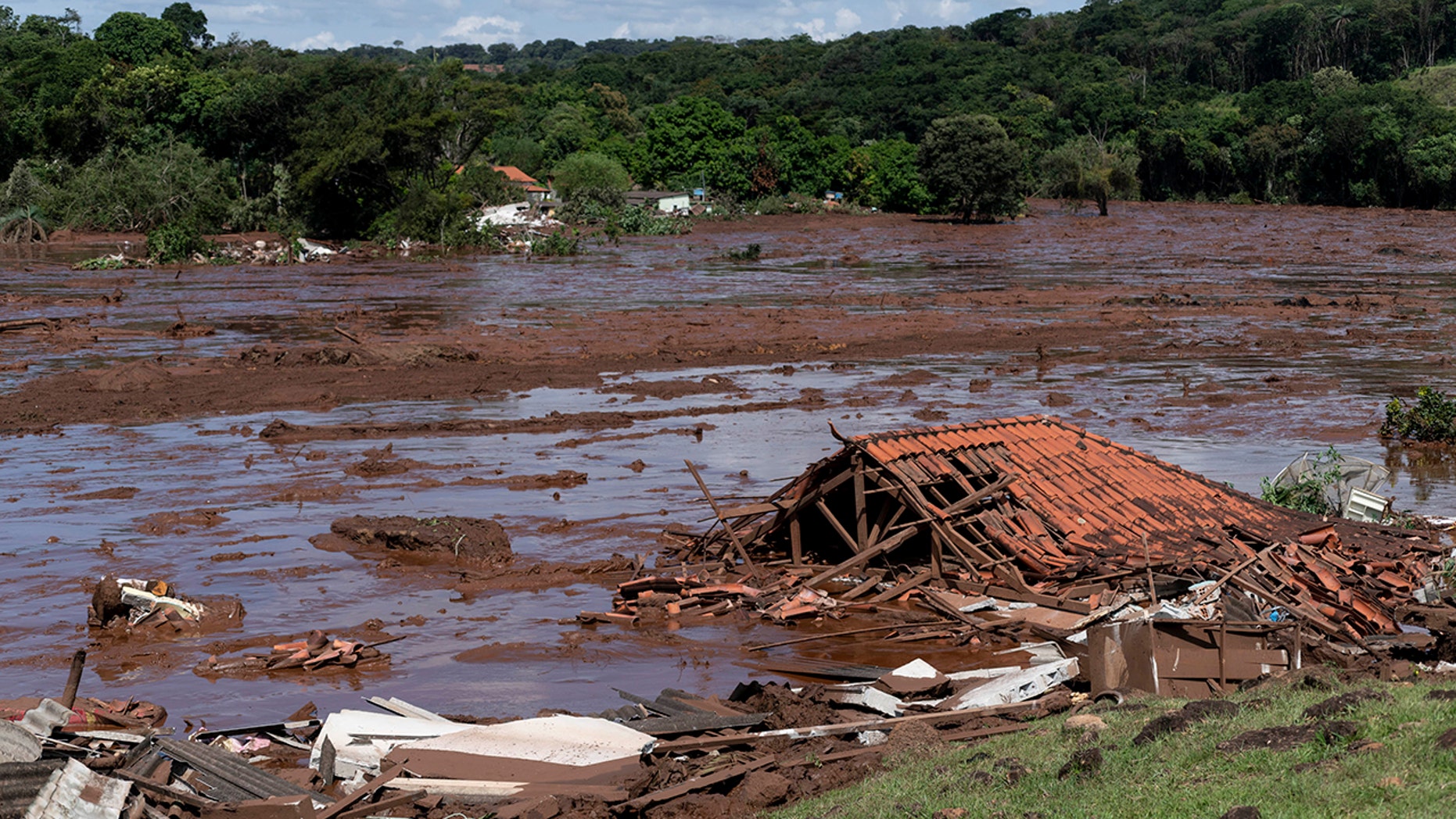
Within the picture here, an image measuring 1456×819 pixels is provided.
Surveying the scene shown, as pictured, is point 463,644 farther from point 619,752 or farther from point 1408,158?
point 1408,158

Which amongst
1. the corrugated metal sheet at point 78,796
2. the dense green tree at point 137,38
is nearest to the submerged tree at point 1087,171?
the dense green tree at point 137,38

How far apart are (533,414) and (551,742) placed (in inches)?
535

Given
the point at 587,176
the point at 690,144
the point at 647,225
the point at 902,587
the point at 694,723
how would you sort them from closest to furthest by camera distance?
1. the point at 694,723
2. the point at 902,587
3. the point at 647,225
4. the point at 587,176
5. the point at 690,144

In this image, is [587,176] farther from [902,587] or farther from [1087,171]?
[902,587]

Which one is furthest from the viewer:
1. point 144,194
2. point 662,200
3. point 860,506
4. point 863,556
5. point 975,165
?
point 662,200

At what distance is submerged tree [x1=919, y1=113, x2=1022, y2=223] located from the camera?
72.9m

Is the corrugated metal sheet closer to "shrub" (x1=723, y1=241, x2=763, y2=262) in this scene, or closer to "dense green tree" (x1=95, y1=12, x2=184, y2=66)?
"shrub" (x1=723, y1=241, x2=763, y2=262)

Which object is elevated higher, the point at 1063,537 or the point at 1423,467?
the point at 1063,537

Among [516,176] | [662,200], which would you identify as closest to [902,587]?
[662,200]

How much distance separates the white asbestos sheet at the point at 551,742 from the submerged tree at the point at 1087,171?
285 ft

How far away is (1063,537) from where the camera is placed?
11.7 meters

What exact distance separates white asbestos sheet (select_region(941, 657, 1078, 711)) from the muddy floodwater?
1.55 m

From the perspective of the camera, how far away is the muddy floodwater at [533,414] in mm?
10992

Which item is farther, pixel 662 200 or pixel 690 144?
pixel 690 144
